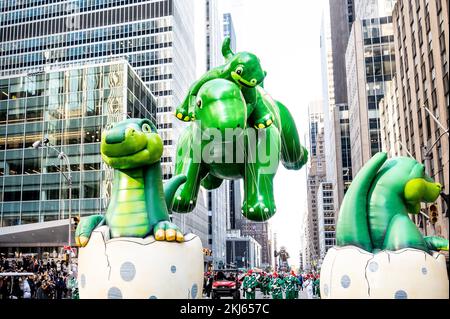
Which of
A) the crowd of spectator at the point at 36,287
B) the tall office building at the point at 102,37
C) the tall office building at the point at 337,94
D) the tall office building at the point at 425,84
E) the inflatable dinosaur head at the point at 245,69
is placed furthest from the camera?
the tall office building at the point at 337,94

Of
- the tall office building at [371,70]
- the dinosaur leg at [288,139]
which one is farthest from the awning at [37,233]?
the tall office building at [371,70]

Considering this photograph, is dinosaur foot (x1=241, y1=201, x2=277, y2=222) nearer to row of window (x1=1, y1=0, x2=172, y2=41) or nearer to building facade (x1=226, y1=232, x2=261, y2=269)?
row of window (x1=1, y1=0, x2=172, y2=41)

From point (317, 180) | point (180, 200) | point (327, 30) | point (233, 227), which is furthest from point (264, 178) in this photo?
point (233, 227)

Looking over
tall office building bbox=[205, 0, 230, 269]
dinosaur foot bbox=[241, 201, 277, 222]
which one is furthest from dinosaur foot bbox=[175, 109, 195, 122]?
tall office building bbox=[205, 0, 230, 269]

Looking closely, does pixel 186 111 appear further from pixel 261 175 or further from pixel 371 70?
pixel 371 70

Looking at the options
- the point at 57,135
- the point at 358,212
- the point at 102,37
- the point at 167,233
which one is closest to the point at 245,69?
the point at 358,212

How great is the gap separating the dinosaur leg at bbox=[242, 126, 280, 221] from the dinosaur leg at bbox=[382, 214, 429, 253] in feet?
6.88

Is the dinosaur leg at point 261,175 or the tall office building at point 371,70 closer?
the dinosaur leg at point 261,175

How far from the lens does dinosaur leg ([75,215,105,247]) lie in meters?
7.99

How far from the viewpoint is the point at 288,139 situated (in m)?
11.2

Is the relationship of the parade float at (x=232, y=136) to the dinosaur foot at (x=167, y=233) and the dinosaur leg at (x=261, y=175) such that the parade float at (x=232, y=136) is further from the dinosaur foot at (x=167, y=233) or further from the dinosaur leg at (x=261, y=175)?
the dinosaur foot at (x=167, y=233)

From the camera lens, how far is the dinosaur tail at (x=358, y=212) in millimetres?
8500

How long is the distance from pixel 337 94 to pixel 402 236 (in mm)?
100731

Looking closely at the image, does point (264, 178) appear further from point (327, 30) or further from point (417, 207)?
point (327, 30)
